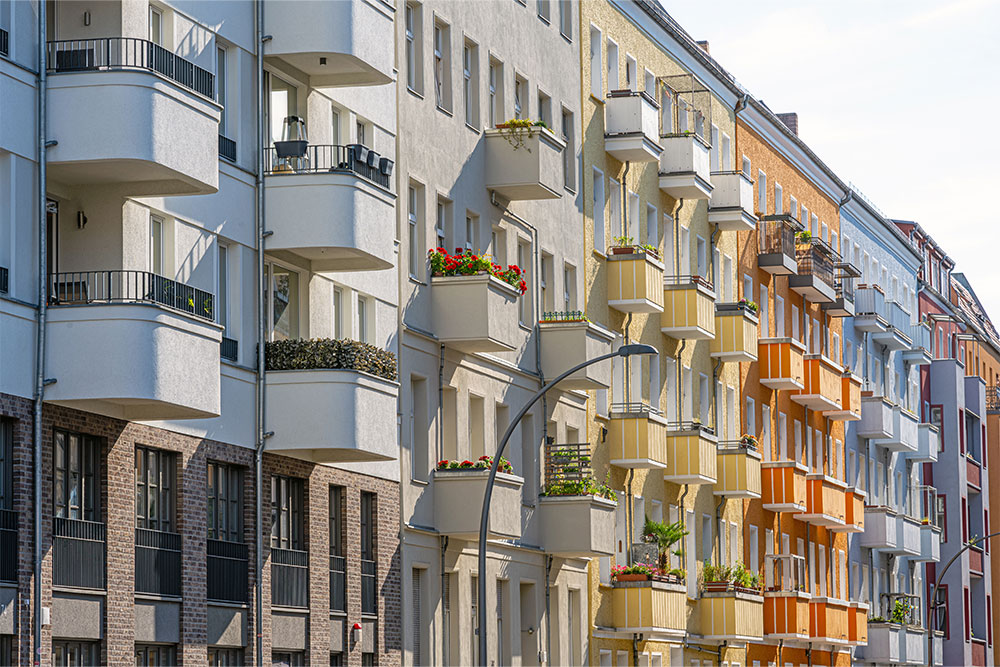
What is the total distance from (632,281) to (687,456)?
17.1 ft

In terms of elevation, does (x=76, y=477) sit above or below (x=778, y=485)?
Answer: below

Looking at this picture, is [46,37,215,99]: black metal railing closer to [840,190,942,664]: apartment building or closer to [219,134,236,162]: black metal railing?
[219,134,236,162]: black metal railing

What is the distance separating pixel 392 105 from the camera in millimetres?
38906

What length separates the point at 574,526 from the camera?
145ft

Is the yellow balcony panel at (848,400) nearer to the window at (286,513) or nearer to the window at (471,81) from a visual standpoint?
the window at (471,81)

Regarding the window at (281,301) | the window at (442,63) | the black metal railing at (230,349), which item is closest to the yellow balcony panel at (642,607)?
the window at (442,63)

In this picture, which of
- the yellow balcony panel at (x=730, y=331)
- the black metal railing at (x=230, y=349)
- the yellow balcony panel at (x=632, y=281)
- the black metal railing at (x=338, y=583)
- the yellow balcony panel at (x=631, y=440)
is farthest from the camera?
the yellow balcony panel at (x=730, y=331)

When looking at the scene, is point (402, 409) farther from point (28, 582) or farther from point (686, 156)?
point (686, 156)

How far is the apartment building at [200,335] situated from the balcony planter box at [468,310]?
188 centimetres

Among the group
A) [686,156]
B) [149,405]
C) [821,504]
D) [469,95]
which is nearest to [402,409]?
[469,95]

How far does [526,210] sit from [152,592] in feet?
58.0

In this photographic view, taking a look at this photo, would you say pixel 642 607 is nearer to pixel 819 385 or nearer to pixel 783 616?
pixel 783 616

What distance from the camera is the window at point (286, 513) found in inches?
1341

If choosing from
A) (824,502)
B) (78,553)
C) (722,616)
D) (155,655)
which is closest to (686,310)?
(722,616)
